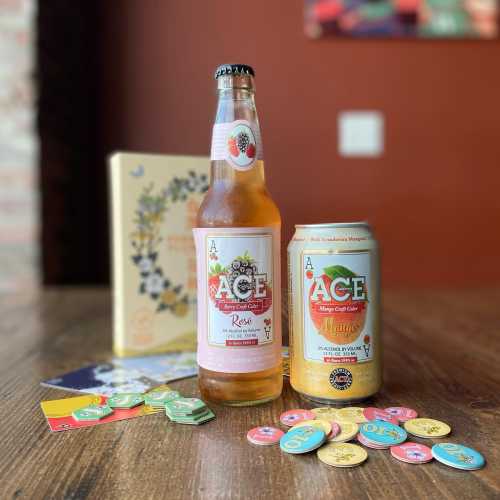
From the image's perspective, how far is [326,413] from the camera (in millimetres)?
557

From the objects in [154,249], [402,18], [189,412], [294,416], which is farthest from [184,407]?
[402,18]

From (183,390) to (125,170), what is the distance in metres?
0.38

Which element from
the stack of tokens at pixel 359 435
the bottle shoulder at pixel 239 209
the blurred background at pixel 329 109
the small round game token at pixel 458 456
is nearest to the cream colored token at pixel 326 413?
the stack of tokens at pixel 359 435

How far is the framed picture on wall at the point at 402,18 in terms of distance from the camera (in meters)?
2.11

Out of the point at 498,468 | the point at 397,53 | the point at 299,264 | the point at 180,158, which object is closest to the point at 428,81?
the point at 397,53

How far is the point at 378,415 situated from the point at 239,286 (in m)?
0.21

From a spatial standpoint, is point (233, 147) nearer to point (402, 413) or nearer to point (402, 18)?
point (402, 413)

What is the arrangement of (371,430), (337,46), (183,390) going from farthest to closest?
1. (337,46)
2. (183,390)
3. (371,430)

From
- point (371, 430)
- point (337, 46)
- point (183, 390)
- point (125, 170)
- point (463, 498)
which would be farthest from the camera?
point (337, 46)

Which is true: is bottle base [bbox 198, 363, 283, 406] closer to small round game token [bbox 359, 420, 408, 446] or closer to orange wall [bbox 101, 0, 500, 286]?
small round game token [bbox 359, 420, 408, 446]

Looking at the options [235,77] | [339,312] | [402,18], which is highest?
[402,18]

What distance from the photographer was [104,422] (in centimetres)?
55

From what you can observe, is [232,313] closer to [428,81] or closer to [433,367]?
[433,367]

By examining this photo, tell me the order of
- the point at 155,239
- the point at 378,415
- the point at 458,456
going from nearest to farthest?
the point at 458,456, the point at 378,415, the point at 155,239
